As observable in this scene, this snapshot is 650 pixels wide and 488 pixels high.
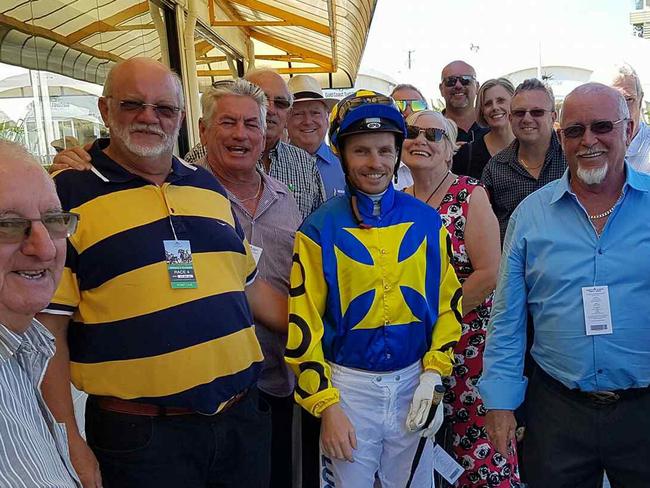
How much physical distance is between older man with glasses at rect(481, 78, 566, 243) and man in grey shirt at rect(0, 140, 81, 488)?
8.00 ft

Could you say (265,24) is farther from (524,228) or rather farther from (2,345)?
(2,345)

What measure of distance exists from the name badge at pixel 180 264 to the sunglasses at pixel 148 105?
453 mm

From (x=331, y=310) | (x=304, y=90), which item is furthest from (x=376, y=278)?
(x=304, y=90)

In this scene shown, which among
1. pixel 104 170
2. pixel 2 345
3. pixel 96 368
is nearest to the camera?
pixel 2 345

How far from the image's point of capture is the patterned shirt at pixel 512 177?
10.0 feet

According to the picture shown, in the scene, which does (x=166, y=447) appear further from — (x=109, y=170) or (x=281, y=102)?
(x=281, y=102)

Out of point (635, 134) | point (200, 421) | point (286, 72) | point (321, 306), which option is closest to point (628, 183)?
point (321, 306)

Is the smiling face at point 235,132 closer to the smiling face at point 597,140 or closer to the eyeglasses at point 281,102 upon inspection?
the eyeglasses at point 281,102

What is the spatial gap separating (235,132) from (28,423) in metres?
1.41

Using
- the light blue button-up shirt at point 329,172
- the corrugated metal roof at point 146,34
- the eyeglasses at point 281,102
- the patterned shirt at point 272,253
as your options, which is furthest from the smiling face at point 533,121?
the corrugated metal roof at point 146,34

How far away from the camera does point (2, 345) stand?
112 centimetres

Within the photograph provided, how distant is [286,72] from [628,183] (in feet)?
34.1

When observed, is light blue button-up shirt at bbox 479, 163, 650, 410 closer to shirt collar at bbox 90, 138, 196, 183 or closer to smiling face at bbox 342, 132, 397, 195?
smiling face at bbox 342, 132, 397, 195

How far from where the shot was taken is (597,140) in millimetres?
1929
